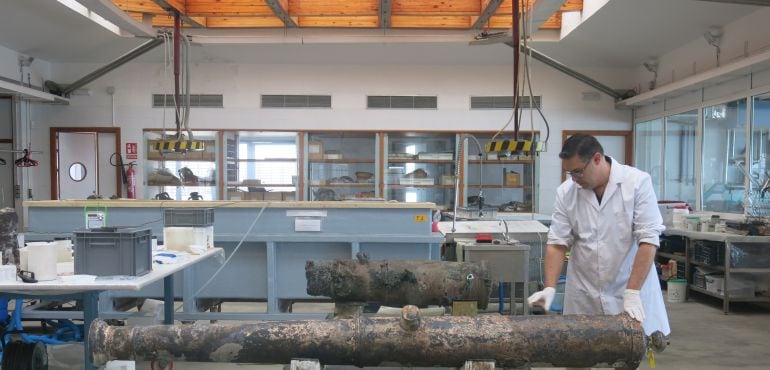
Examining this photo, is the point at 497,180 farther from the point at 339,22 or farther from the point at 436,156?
the point at 339,22

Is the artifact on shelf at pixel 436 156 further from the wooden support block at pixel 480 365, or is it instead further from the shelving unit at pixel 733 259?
the wooden support block at pixel 480 365

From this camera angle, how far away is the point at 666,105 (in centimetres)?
634

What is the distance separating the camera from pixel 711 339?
13.0ft

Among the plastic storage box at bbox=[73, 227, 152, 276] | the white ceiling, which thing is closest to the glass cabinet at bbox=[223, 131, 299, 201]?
the white ceiling

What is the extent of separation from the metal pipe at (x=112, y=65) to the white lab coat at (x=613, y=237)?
5.67 metres

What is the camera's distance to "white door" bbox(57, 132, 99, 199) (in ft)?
23.1

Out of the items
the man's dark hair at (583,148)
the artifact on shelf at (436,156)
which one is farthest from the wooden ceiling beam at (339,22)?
the man's dark hair at (583,148)

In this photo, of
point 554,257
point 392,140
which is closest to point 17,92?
point 392,140

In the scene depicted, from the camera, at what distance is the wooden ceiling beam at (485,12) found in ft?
16.9

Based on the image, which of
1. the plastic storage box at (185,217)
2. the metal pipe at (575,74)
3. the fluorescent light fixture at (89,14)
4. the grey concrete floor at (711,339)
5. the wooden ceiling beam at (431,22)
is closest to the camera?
the plastic storage box at (185,217)

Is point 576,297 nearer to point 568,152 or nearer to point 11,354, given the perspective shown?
point 568,152

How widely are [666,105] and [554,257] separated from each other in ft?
16.5

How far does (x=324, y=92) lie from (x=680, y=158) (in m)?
4.77

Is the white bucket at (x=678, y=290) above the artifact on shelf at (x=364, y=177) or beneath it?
beneath
